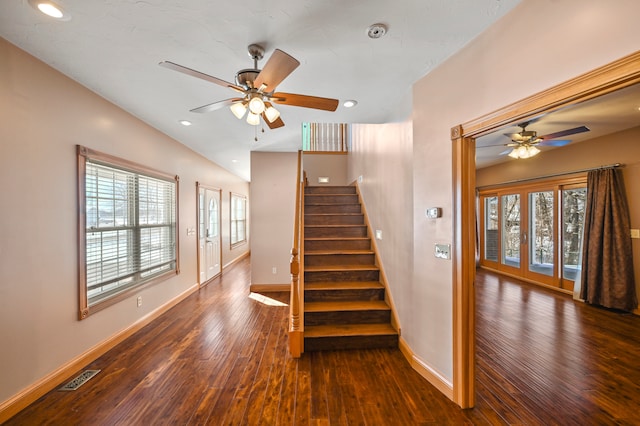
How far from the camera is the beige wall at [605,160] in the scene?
3627 millimetres

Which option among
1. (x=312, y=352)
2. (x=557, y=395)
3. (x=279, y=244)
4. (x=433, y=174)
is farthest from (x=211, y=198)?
(x=557, y=395)

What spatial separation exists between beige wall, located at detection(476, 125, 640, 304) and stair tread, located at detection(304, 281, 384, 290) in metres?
3.94

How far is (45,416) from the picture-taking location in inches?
71.2

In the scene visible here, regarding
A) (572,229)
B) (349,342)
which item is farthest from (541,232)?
(349,342)

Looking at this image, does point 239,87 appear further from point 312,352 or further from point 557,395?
point 557,395

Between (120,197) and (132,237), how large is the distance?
0.54 m

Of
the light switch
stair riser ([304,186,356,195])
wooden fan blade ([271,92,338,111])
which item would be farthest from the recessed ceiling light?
stair riser ([304,186,356,195])

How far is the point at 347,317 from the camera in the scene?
288 centimetres

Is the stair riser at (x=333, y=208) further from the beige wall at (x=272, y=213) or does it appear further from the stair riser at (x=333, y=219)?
the beige wall at (x=272, y=213)

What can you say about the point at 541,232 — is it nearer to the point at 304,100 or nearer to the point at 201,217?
the point at 304,100

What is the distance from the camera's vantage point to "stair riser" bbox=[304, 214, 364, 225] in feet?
14.3

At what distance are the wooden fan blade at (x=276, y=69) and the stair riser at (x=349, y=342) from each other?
246 centimetres

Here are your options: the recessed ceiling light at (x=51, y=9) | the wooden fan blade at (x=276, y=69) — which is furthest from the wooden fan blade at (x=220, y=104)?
the recessed ceiling light at (x=51, y=9)

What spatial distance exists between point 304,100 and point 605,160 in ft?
16.7
